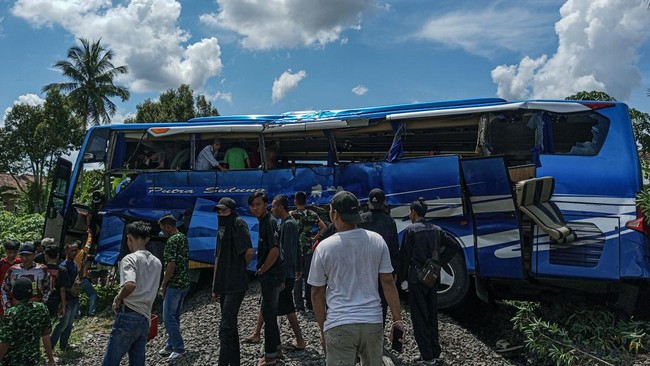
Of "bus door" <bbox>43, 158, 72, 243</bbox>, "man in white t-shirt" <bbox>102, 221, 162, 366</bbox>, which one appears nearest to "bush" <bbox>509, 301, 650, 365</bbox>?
"man in white t-shirt" <bbox>102, 221, 162, 366</bbox>

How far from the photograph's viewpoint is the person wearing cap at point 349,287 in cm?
324

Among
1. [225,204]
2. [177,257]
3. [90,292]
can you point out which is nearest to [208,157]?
[90,292]

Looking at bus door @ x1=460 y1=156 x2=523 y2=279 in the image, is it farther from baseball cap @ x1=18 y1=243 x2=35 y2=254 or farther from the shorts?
baseball cap @ x1=18 y1=243 x2=35 y2=254

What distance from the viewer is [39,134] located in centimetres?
3209

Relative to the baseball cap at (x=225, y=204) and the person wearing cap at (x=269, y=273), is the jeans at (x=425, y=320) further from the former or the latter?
the baseball cap at (x=225, y=204)

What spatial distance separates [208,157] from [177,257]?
324cm

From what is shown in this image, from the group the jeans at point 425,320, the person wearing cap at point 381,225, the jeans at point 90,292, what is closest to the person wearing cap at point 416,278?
the jeans at point 425,320

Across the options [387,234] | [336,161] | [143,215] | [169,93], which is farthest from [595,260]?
[169,93]

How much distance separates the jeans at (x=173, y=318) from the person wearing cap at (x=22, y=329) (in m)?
1.45

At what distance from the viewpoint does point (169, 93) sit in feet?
92.4

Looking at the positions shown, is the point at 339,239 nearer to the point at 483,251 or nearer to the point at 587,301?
the point at 483,251

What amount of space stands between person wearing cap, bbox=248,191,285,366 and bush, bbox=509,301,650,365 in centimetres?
294

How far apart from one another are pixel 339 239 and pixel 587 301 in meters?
4.86

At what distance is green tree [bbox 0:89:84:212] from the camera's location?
1271 inches
